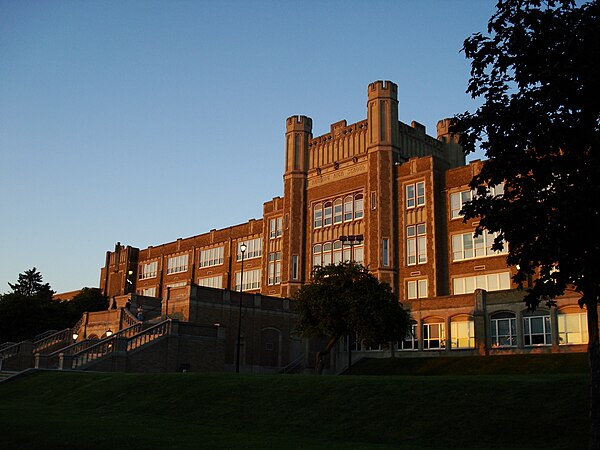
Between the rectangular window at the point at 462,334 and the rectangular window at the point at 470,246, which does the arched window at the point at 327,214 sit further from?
the rectangular window at the point at 462,334

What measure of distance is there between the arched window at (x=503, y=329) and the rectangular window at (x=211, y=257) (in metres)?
42.1

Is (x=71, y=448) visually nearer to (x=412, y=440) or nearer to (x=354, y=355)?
(x=412, y=440)

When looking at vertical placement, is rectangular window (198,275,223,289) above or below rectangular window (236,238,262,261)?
below

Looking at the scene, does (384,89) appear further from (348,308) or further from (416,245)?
(348,308)

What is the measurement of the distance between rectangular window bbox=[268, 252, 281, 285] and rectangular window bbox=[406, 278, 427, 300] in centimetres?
1603

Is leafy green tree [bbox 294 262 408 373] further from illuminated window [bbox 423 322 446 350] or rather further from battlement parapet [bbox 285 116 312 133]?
battlement parapet [bbox 285 116 312 133]

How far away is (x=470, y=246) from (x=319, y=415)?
37480 millimetres

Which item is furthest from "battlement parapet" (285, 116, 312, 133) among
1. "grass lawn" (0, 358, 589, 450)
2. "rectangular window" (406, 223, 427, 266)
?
"grass lawn" (0, 358, 589, 450)

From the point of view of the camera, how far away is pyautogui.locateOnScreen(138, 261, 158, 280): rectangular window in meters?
92.1

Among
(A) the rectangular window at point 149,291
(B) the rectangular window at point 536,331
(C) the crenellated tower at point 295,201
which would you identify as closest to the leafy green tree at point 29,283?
(A) the rectangular window at point 149,291

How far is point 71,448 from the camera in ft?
51.9

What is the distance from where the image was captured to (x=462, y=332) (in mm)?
48906

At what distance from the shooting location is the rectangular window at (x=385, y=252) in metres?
58.5

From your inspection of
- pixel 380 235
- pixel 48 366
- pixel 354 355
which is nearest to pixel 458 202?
pixel 380 235
